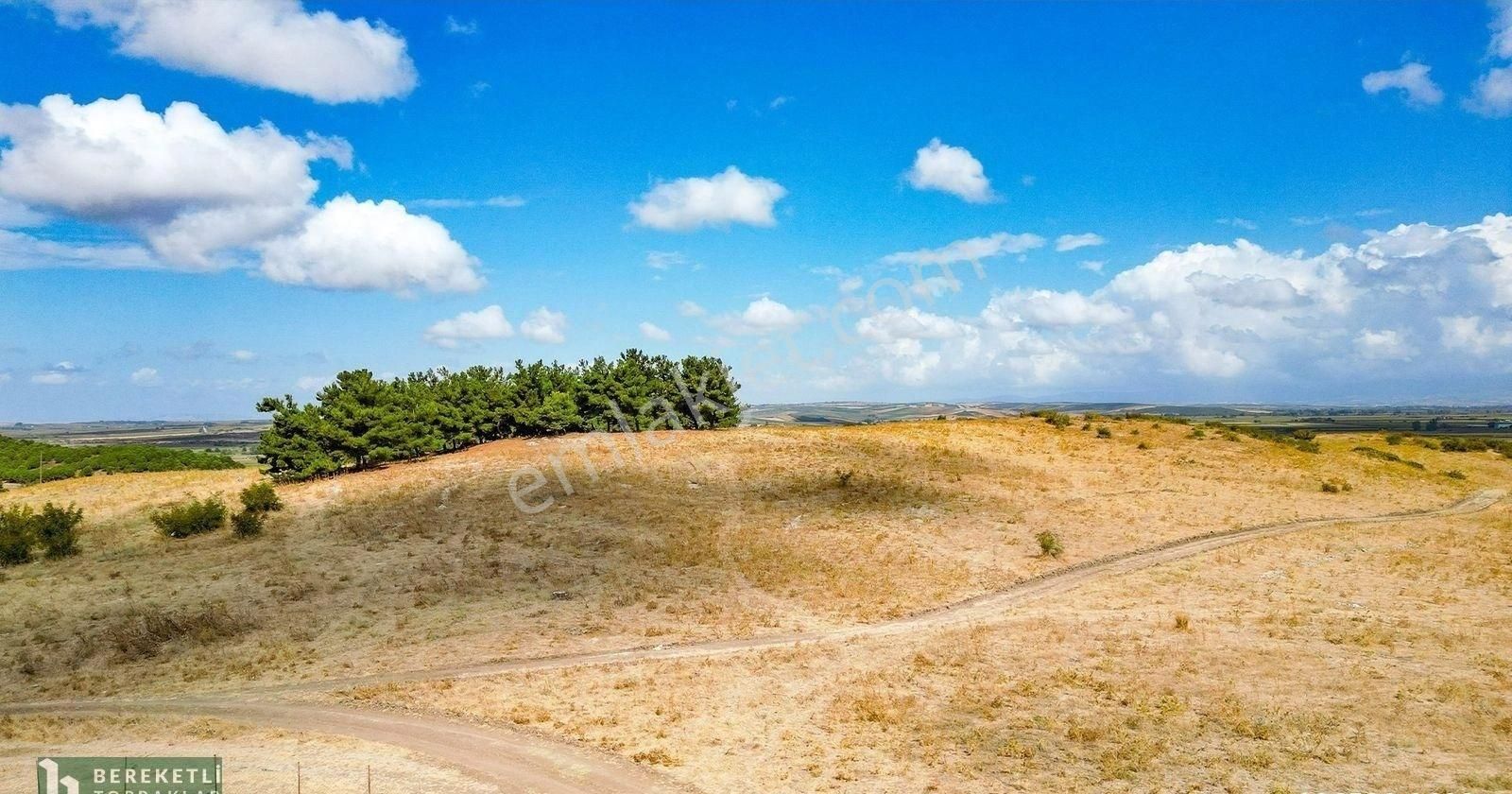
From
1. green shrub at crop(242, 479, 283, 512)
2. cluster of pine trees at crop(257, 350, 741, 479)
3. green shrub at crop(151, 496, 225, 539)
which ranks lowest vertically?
green shrub at crop(151, 496, 225, 539)

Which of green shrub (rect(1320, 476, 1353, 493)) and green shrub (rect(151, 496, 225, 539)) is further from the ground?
green shrub (rect(151, 496, 225, 539))

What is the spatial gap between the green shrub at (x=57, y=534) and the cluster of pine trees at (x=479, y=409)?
14.4 meters

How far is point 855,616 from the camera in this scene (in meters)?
28.4

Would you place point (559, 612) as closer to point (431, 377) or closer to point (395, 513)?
point (395, 513)

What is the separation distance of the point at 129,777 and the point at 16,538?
1383 inches

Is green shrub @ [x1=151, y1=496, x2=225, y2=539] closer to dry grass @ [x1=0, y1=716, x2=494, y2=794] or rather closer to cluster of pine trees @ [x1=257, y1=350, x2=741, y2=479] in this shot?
cluster of pine trees @ [x1=257, y1=350, x2=741, y2=479]

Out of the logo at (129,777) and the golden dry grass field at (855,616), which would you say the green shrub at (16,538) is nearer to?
the golden dry grass field at (855,616)

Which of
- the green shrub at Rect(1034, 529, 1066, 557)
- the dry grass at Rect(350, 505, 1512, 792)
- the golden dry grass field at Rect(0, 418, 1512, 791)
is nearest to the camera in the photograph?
the dry grass at Rect(350, 505, 1512, 792)

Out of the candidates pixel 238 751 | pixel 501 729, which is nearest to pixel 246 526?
pixel 238 751

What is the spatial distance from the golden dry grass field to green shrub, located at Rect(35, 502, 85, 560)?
1.27 m

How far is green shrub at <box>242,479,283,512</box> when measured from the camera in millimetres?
41062

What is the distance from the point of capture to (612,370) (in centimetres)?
7175

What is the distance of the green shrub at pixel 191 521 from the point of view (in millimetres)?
38375

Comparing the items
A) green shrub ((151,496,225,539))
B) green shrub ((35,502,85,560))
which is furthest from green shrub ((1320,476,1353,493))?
green shrub ((35,502,85,560))
